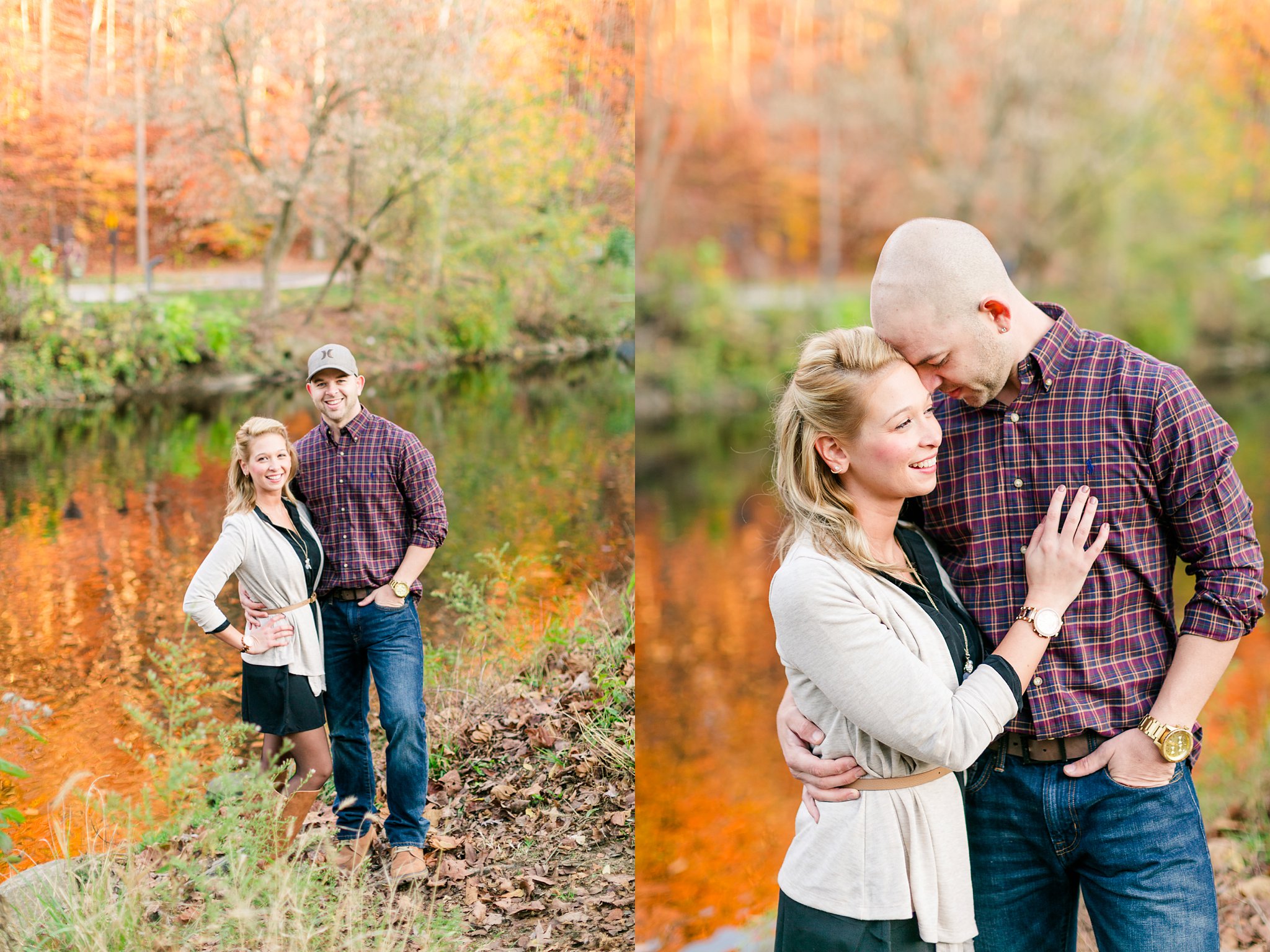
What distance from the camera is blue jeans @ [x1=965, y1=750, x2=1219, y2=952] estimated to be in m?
1.45

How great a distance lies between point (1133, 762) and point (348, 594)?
1356 millimetres

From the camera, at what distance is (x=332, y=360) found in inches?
81.4

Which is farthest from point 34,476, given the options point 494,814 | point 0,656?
point 494,814

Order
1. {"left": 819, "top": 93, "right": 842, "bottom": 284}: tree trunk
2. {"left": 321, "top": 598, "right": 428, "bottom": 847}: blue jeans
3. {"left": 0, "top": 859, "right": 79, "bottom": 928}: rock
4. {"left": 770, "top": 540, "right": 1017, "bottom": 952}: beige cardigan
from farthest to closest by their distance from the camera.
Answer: {"left": 819, "top": 93, "right": 842, "bottom": 284}: tree trunk < {"left": 321, "top": 598, "right": 428, "bottom": 847}: blue jeans < {"left": 0, "top": 859, "right": 79, "bottom": 928}: rock < {"left": 770, "top": 540, "right": 1017, "bottom": 952}: beige cardigan

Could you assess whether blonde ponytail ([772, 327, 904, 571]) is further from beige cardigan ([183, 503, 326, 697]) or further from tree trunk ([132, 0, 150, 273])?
tree trunk ([132, 0, 150, 273])

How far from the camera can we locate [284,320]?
7.14 feet

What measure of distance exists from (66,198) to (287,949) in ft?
4.69

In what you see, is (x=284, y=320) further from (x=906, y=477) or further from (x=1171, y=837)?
(x=1171, y=837)

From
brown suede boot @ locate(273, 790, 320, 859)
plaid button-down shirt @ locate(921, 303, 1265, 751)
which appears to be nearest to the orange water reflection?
brown suede boot @ locate(273, 790, 320, 859)

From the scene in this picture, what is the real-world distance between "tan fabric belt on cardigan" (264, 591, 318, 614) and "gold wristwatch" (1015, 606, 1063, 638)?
124 centimetres

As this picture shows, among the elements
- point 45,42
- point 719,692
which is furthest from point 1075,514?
point 719,692

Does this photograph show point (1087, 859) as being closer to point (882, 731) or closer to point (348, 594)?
point (882, 731)

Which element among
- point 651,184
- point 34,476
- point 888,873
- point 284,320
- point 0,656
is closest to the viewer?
point 888,873

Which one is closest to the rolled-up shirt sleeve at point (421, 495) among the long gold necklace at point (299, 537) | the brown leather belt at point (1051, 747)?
the long gold necklace at point (299, 537)
